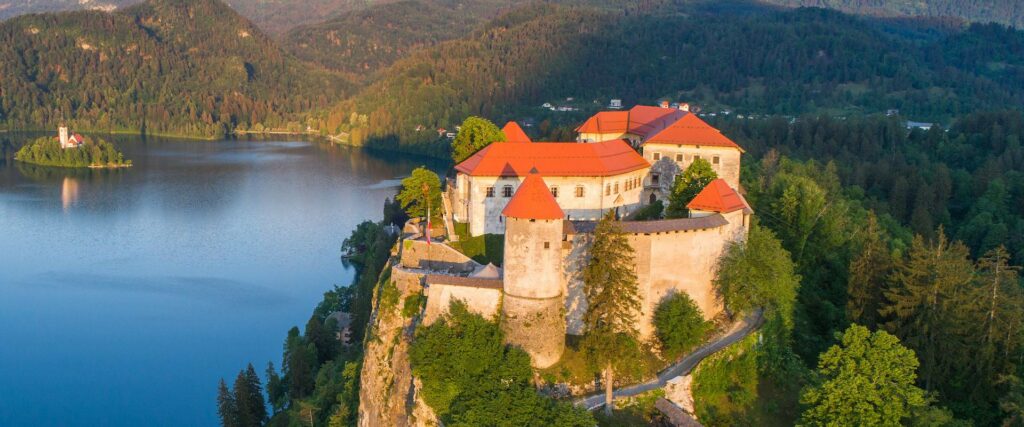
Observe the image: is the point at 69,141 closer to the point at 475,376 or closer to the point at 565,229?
the point at 565,229

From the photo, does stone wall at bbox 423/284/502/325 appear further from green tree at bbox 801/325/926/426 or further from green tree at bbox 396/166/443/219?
green tree at bbox 396/166/443/219

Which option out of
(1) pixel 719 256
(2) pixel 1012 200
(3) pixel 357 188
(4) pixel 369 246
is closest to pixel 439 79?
(3) pixel 357 188

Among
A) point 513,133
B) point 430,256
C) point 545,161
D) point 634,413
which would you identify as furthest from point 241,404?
point 634,413

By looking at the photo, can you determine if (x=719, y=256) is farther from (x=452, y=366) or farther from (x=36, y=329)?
(x=36, y=329)

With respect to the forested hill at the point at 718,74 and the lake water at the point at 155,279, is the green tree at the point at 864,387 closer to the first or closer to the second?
the lake water at the point at 155,279

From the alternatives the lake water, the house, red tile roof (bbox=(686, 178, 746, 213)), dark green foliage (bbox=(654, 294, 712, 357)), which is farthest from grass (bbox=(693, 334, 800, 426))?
the house

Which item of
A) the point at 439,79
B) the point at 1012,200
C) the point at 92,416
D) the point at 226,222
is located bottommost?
the point at 92,416
